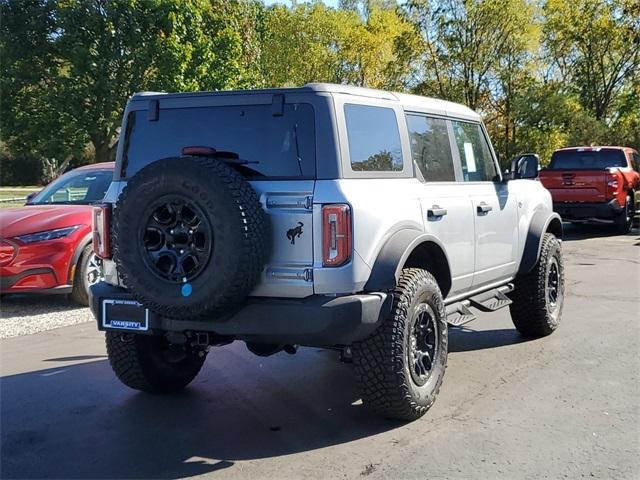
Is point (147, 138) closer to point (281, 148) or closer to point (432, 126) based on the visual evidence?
point (281, 148)

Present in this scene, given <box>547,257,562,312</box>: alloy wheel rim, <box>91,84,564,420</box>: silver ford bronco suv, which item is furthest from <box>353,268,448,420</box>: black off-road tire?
<box>547,257,562,312</box>: alloy wheel rim

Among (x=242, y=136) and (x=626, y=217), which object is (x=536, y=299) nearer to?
(x=242, y=136)

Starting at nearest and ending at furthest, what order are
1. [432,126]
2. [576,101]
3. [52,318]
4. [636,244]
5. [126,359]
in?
[126,359], [432,126], [52,318], [636,244], [576,101]

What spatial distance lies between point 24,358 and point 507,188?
445cm

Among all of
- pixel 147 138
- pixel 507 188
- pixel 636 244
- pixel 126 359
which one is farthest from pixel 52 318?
pixel 636 244

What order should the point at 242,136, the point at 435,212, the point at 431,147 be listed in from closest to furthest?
the point at 242,136, the point at 435,212, the point at 431,147

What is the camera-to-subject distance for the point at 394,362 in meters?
4.04

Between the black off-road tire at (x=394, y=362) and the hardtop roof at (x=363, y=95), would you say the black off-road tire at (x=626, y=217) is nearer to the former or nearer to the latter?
the hardtop roof at (x=363, y=95)

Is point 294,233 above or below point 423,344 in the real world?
above

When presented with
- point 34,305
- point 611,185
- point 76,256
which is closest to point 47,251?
point 76,256

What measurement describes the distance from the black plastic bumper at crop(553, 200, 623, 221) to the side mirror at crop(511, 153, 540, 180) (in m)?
8.91

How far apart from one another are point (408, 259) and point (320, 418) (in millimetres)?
1169

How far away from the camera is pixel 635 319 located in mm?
7086

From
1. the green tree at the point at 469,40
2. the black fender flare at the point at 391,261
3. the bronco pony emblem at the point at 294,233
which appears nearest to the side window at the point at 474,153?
the black fender flare at the point at 391,261
